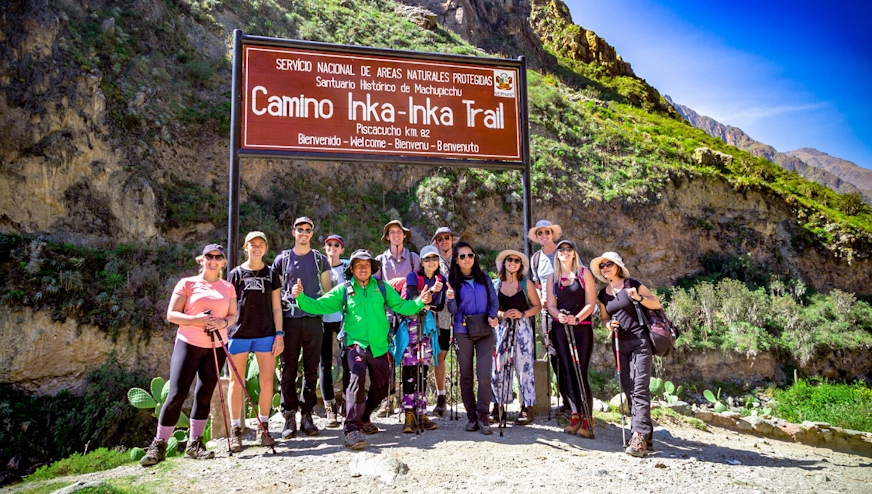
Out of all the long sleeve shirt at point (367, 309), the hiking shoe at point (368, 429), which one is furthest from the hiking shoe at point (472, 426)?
the long sleeve shirt at point (367, 309)

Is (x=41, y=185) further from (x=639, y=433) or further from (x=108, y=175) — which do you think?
(x=639, y=433)

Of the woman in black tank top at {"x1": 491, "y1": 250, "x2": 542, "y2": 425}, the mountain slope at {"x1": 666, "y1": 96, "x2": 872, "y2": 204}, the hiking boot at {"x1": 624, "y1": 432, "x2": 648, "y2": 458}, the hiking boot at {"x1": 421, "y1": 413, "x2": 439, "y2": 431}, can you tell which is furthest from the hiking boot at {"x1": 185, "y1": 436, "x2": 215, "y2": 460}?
the mountain slope at {"x1": 666, "y1": 96, "x2": 872, "y2": 204}

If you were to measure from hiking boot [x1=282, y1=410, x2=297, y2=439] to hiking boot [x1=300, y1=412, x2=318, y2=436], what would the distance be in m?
0.11

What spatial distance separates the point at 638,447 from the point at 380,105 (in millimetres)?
4717

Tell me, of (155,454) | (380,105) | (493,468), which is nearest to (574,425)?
(493,468)

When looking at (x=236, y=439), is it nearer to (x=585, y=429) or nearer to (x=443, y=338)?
(x=443, y=338)

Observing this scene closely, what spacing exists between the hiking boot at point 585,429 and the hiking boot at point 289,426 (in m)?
2.88

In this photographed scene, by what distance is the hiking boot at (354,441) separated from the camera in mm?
4418

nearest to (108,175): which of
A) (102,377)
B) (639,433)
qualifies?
(102,377)

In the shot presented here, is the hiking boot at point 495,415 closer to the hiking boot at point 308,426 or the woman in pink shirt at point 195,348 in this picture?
the hiking boot at point 308,426

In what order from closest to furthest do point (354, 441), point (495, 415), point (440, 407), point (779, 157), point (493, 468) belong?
1. point (493, 468)
2. point (354, 441)
3. point (495, 415)
4. point (440, 407)
5. point (779, 157)

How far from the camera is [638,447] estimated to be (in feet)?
14.8

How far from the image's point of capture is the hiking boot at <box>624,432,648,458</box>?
14.8ft

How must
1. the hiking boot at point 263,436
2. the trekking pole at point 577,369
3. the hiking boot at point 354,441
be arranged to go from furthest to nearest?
the trekking pole at point 577,369, the hiking boot at point 263,436, the hiking boot at point 354,441
